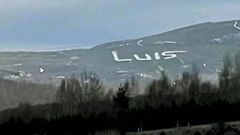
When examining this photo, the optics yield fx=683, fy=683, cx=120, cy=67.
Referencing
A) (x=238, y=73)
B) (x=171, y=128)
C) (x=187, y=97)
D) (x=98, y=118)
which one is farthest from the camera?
(x=238, y=73)

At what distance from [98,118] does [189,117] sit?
422 inches

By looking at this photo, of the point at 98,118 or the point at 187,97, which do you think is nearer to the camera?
the point at 98,118

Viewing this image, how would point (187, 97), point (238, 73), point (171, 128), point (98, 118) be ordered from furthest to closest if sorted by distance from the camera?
1. point (238, 73)
2. point (187, 97)
3. point (98, 118)
4. point (171, 128)

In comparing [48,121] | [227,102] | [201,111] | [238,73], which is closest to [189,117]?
[201,111]

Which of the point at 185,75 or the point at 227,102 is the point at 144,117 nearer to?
the point at 227,102

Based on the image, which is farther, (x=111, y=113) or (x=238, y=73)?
(x=238, y=73)

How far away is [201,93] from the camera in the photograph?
99125 millimetres

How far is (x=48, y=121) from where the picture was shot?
83.0 metres

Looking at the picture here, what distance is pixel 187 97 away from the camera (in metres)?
97.4

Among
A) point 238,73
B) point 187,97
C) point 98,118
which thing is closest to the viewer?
point 98,118

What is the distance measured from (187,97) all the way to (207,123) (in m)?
21.0

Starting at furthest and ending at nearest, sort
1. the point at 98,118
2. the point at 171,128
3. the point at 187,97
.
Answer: the point at 187,97 → the point at 98,118 → the point at 171,128

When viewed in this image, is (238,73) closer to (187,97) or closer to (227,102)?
(187,97)

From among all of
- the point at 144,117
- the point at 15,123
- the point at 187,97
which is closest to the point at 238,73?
the point at 187,97
